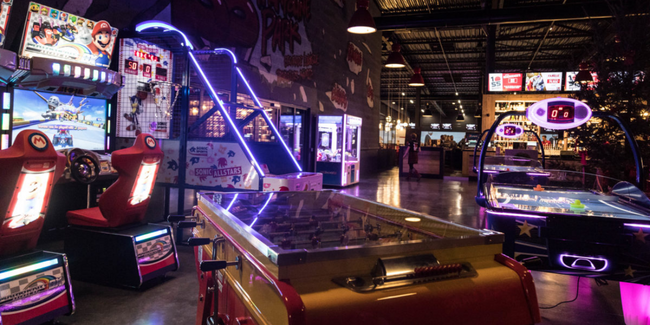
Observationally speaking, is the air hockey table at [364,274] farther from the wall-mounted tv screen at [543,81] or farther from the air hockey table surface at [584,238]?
the wall-mounted tv screen at [543,81]

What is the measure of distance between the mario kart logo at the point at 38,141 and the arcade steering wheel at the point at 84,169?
140 centimetres

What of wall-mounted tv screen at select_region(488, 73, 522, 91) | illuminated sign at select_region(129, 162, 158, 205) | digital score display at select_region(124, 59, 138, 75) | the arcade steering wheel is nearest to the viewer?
illuminated sign at select_region(129, 162, 158, 205)

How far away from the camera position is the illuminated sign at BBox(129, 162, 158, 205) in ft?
10.8

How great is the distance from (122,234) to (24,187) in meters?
0.88

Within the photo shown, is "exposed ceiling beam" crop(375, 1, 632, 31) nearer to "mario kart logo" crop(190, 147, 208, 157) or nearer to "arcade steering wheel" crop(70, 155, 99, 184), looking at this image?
"mario kart logo" crop(190, 147, 208, 157)

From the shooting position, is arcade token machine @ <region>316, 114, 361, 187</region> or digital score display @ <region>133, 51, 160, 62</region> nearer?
digital score display @ <region>133, 51, 160, 62</region>

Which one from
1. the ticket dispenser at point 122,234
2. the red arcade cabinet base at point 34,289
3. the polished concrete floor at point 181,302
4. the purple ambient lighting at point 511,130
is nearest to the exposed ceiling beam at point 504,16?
the purple ambient lighting at point 511,130

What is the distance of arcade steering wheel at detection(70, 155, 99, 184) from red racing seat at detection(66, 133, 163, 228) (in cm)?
59

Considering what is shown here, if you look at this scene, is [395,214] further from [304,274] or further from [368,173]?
[368,173]

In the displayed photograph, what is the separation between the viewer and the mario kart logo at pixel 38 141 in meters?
2.45

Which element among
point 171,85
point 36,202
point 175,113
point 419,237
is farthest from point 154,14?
point 419,237

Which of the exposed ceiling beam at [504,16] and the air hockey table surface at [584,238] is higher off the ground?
the exposed ceiling beam at [504,16]

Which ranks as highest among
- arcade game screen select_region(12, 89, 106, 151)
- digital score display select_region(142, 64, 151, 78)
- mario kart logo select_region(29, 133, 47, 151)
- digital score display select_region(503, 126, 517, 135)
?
digital score display select_region(142, 64, 151, 78)

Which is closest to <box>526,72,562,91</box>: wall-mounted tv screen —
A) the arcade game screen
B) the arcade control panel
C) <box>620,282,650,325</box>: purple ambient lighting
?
<box>620,282,650,325</box>: purple ambient lighting
